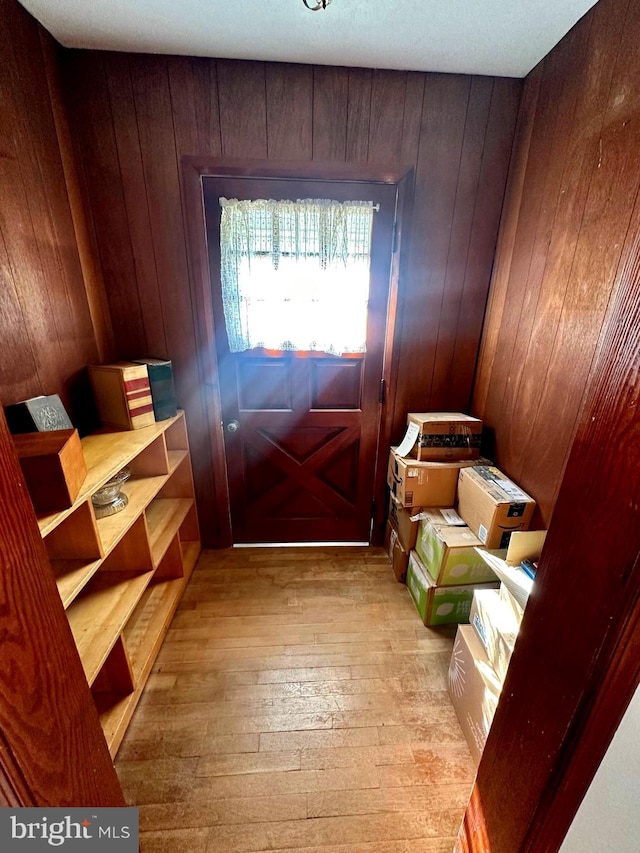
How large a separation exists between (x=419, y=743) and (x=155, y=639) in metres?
1.19

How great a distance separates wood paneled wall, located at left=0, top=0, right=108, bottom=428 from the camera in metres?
1.21

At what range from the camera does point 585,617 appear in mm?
539

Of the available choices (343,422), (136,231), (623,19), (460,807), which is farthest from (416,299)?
(460,807)

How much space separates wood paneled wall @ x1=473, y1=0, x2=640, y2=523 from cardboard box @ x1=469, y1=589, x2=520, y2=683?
422 mm

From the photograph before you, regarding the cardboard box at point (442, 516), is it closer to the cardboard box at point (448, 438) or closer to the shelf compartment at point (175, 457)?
the cardboard box at point (448, 438)

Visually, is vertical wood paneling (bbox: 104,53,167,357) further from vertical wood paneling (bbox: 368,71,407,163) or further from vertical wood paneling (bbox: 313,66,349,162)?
vertical wood paneling (bbox: 368,71,407,163)

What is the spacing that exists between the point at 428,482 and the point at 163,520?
1.43m

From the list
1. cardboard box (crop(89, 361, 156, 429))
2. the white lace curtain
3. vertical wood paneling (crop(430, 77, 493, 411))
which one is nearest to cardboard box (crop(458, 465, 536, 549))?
vertical wood paneling (crop(430, 77, 493, 411))

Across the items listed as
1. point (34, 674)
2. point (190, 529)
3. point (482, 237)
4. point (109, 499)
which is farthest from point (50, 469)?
point (482, 237)

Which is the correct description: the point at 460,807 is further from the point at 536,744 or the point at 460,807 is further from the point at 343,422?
the point at 343,422

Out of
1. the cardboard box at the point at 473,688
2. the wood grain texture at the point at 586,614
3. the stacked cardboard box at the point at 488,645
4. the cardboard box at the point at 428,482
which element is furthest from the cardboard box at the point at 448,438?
the wood grain texture at the point at 586,614

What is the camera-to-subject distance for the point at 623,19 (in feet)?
→ 3.59

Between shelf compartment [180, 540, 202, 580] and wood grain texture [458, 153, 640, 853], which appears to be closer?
wood grain texture [458, 153, 640, 853]

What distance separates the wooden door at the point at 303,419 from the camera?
172cm
